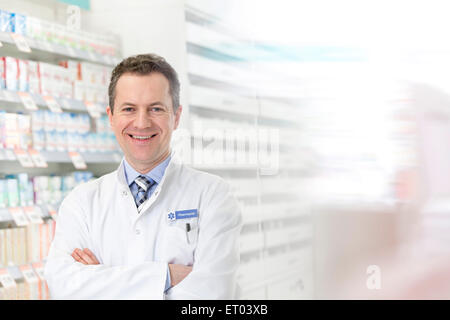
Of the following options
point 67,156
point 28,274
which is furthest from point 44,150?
point 28,274

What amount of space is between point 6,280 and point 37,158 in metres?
0.71

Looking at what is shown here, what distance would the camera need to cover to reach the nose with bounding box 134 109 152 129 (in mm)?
2283

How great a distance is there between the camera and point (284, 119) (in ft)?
9.63

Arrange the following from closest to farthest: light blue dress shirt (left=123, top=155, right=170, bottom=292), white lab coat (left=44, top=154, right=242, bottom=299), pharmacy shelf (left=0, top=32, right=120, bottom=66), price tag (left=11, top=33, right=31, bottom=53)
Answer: white lab coat (left=44, top=154, right=242, bottom=299) < light blue dress shirt (left=123, top=155, right=170, bottom=292) < price tag (left=11, top=33, right=31, bottom=53) < pharmacy shelf (left=0, top=32, right=120, bottom=66)

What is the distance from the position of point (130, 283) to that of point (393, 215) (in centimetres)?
117

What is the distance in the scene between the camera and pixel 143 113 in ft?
7.52

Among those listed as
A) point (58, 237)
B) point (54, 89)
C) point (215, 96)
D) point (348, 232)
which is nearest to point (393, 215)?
point (348, 232)

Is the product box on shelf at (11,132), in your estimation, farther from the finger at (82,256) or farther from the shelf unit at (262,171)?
the finger at (82,256)

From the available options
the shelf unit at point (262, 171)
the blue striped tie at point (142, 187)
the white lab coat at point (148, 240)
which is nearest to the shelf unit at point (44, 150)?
the shelf unit at point (262, 171)

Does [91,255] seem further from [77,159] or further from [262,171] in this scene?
[77,159]

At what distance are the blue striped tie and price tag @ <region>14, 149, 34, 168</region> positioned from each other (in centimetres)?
137

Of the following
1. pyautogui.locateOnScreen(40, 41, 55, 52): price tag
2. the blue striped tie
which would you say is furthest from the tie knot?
pyautogui.locateOnScreen(40, 41, 55, 52): price tag

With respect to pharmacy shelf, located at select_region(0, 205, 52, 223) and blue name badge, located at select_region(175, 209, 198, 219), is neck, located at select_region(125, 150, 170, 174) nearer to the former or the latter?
blue name badge, located at select_region(175, 209, 198, 219)

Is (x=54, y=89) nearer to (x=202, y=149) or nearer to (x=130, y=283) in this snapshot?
(x=202, y=149)
